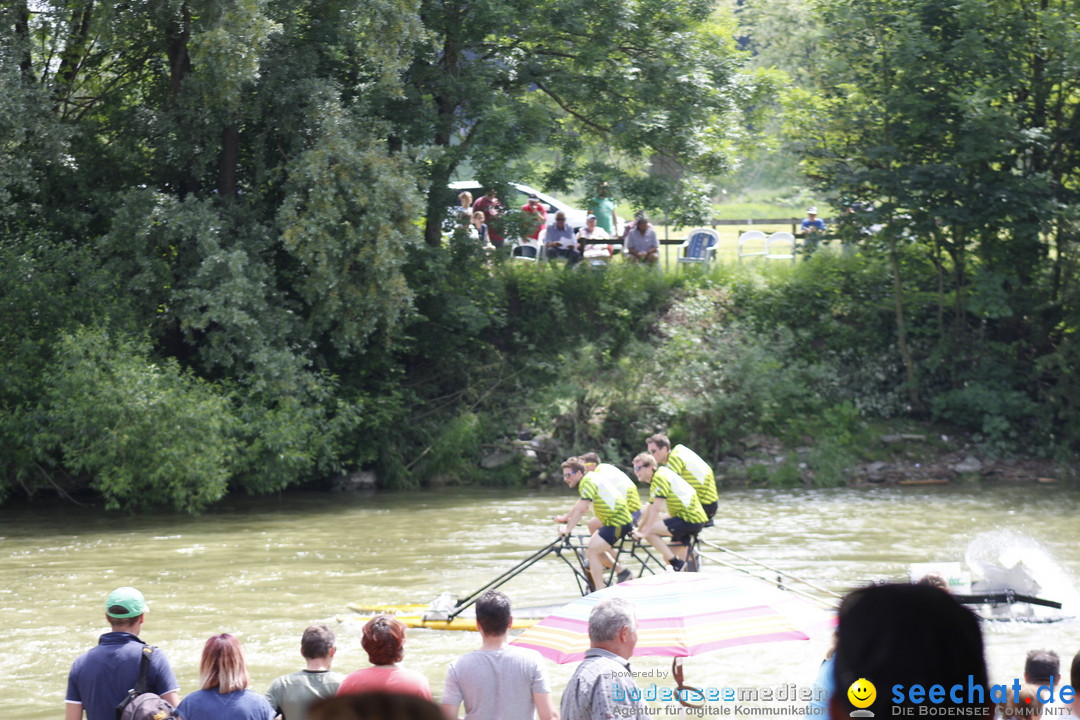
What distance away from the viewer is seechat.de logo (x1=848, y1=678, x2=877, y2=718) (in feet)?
6.05

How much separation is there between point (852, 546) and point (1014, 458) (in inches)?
318

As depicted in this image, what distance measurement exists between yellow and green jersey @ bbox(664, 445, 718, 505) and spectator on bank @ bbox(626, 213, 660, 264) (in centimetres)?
1293

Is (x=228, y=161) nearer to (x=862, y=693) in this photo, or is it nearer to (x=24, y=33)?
(x=24, y=33)

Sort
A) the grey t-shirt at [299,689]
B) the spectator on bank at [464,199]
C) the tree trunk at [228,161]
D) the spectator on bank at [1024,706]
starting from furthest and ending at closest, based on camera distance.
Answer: the spectator on bank at [464,199] < the tree trunk at [228,161] < the grey t-shirt at [299,689] < the spectator on bank at [1024,706]

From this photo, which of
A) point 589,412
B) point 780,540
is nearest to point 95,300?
point 589,412

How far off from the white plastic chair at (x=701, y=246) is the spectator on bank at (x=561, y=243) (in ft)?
7.95

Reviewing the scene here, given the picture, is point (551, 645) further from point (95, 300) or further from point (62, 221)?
point (62, 221)

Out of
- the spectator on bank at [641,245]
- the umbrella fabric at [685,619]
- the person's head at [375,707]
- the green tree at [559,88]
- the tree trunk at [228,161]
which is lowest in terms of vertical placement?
the umbrella fabric at [685,619]

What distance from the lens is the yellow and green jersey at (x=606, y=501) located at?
11359 millimetres

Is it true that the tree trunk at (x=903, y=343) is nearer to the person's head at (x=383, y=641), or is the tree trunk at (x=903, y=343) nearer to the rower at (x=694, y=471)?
the rower at (x=694, y=471)

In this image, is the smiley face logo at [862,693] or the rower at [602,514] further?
the rower at [602,514]

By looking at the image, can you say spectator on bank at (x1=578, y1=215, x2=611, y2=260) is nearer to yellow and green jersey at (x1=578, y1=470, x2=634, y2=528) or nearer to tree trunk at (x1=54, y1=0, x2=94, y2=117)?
tree trunk at (x1=54, y1=0, x2=94, y2=117)

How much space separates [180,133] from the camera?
772 inches

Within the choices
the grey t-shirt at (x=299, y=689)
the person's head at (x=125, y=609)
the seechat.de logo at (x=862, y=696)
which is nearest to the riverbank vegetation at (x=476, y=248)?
the person's head at (x=125, y=609)
